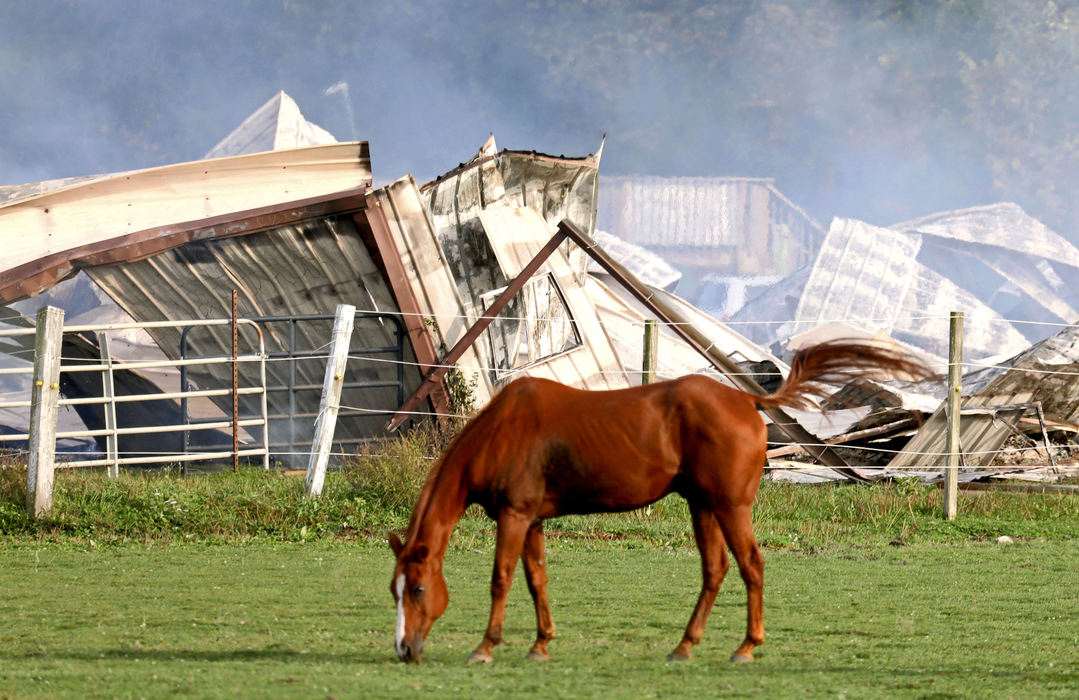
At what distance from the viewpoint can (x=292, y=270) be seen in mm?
14711

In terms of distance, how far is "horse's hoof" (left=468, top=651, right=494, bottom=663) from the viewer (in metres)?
5.15

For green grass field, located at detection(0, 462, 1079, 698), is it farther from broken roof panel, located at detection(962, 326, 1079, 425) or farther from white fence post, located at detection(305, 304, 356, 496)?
broken roof panel, located at detection(962, 326, 1079, 425)

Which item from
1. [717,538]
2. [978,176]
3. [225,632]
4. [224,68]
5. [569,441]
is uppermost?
[224,68]

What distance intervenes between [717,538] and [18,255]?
10.7m

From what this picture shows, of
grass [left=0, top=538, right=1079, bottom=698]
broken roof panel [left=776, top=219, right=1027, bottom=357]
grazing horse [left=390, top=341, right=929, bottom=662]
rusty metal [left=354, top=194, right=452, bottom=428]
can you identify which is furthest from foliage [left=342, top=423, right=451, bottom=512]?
broken roof panel [left=776, top=219, right=1027, bottom=357]

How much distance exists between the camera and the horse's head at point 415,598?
5059 mm

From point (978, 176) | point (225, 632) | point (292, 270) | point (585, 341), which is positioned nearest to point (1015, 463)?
point (585, 341)

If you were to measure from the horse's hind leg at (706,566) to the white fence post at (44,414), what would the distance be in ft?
21.6

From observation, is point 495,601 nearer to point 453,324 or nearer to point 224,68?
point 453,324

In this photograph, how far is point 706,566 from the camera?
5.44 m

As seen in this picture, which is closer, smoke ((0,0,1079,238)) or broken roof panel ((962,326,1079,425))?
broken roof panel ((962,326,1079,425))

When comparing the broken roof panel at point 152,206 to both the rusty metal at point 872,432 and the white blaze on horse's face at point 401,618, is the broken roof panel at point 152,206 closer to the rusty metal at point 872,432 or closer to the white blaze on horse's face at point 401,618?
the rusty metal at point 872,432

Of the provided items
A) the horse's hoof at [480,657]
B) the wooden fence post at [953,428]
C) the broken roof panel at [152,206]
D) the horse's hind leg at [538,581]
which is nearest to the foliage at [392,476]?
the broken roof panel at [152,206]

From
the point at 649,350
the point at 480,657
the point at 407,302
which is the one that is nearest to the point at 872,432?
the point at 649,350
